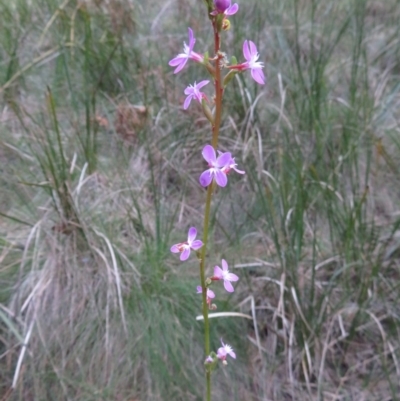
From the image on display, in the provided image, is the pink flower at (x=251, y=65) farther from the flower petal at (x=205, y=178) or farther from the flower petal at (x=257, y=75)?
the flower petal at (x=205, y=178)

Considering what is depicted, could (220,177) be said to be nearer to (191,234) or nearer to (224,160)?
(224,160)

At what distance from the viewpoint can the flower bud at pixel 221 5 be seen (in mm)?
1026

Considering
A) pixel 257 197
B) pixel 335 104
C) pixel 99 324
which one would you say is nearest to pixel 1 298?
pixel 99 324

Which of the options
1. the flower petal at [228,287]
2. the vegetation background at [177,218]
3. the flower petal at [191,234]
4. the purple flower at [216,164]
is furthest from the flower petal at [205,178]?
the vegetation background at [177,218]

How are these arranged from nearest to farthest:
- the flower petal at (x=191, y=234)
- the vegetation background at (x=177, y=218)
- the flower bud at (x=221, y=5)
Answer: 1. the flower bud at (x=221, y=5)
2. the flower petal at (x=191, y=234)
3. the vegetation background at (x=177, y=218)

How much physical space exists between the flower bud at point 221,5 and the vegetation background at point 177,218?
3.81ft

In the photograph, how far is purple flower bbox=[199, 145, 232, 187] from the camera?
1061mm

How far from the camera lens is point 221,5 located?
Result: 1030 millimetres

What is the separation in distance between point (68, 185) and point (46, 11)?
4.89ft

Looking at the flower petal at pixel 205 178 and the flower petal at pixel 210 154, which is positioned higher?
the flower petal at pixel 210 154

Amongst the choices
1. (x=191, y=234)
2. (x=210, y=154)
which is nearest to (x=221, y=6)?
(x=210, y=154)

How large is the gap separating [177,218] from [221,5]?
1.52m

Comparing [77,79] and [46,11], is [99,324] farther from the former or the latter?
[46,11]

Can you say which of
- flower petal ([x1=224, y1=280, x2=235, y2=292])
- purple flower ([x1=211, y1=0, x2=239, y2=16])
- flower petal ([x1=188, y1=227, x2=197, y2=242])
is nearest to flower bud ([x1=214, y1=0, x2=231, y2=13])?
purple flower ([x1=211, y1=0, x2=239, y2=16])
